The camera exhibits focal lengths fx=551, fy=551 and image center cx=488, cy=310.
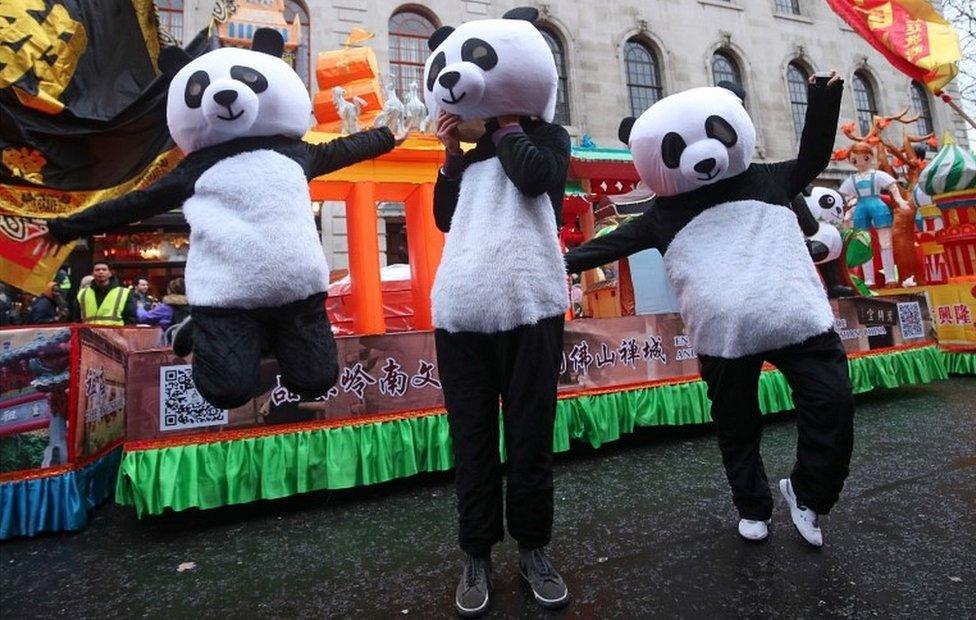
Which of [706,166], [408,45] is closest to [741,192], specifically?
[706,166]

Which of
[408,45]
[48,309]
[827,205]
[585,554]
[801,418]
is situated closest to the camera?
[801,418]

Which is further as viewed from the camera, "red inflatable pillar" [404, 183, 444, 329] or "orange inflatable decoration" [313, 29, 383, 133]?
"orange inflatable decoration" [313, 29, 383, 133]

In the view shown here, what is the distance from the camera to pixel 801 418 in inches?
80.7

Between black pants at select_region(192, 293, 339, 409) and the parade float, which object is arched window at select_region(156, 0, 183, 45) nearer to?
black pants at select_region(192, 293, 339, 409)

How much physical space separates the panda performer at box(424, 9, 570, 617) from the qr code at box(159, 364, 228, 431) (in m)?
1.86

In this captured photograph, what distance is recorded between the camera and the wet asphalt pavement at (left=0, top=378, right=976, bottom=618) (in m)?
1.78

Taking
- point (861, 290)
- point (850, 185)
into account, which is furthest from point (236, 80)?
point (850, 185)

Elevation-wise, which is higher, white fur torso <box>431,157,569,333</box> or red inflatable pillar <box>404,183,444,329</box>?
red inflatable pillar <box>404,183,444,329</box>

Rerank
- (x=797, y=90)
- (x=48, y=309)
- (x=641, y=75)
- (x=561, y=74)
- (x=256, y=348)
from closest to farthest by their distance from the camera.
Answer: (x=256, y=348)
(x=48, y=309)
(x=561, y=74)
(x=641, y=75)
(x=797, y=90)

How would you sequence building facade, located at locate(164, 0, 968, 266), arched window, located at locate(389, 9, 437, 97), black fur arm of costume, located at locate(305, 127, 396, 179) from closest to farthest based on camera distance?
black fur arm of costume, located at locate(305, 127, 396, 179) → building facade, located at locate(164, 0, 968, 266) → arched window, located at locate(389, 9, 437, 97)

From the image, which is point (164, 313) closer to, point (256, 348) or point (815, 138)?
point (256, 348)

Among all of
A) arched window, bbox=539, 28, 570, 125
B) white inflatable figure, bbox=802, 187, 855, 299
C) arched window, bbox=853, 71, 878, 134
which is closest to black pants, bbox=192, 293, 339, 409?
white inflatable figure, bbox=802, 187, 855, 299

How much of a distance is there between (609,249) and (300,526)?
2.12m

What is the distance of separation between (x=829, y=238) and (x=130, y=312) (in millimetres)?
7561
